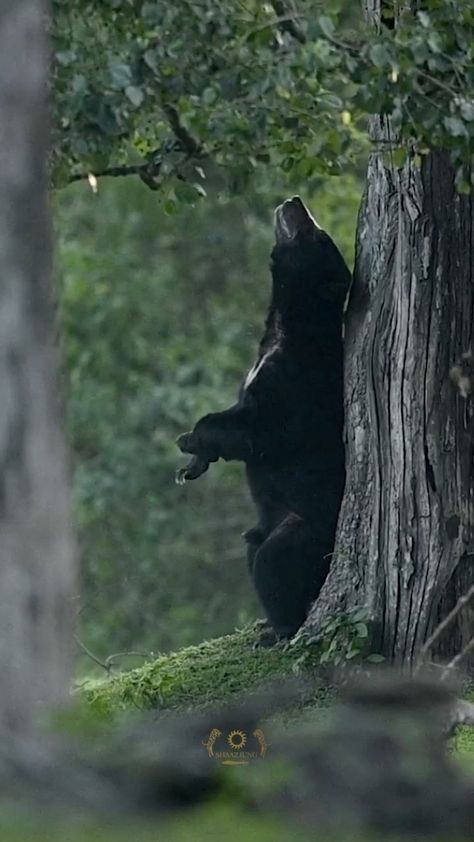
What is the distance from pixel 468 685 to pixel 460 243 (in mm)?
1893

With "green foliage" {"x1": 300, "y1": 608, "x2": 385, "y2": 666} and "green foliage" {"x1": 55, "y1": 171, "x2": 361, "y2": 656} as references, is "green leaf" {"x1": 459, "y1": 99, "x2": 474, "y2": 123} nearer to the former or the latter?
"green foliage" {"x1": 300, "y1": 608, "x2": 385, "y2": 666}

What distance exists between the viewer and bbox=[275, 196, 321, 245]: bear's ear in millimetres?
9164

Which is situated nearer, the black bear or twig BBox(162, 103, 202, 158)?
twig BBox(162, 103, 202, 158)

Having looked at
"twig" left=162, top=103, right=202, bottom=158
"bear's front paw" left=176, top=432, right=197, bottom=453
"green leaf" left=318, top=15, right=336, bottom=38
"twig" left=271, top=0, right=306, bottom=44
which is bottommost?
"bear's front paw" left=176, top=432, right=197, bottom=453

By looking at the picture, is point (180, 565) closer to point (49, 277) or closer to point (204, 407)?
point (204, 407)

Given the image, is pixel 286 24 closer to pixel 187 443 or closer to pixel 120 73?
pixel 120 73

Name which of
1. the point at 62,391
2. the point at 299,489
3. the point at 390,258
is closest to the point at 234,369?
the point at 299,489

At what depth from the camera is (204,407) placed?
17469 millimetres

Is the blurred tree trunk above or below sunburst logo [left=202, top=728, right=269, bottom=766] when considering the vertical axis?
above

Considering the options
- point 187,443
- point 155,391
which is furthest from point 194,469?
point 155,391

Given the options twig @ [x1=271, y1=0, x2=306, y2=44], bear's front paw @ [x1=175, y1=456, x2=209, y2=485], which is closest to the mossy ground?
bear's front paw @ [x1=175, y1=456, x2=209, y2=485]

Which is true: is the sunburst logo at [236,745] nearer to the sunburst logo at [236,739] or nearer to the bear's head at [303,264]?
the sunburst logo at [236,739]

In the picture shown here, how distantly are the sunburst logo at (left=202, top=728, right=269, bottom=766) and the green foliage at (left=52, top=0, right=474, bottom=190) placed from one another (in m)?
2.52

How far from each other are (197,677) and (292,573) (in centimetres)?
84
